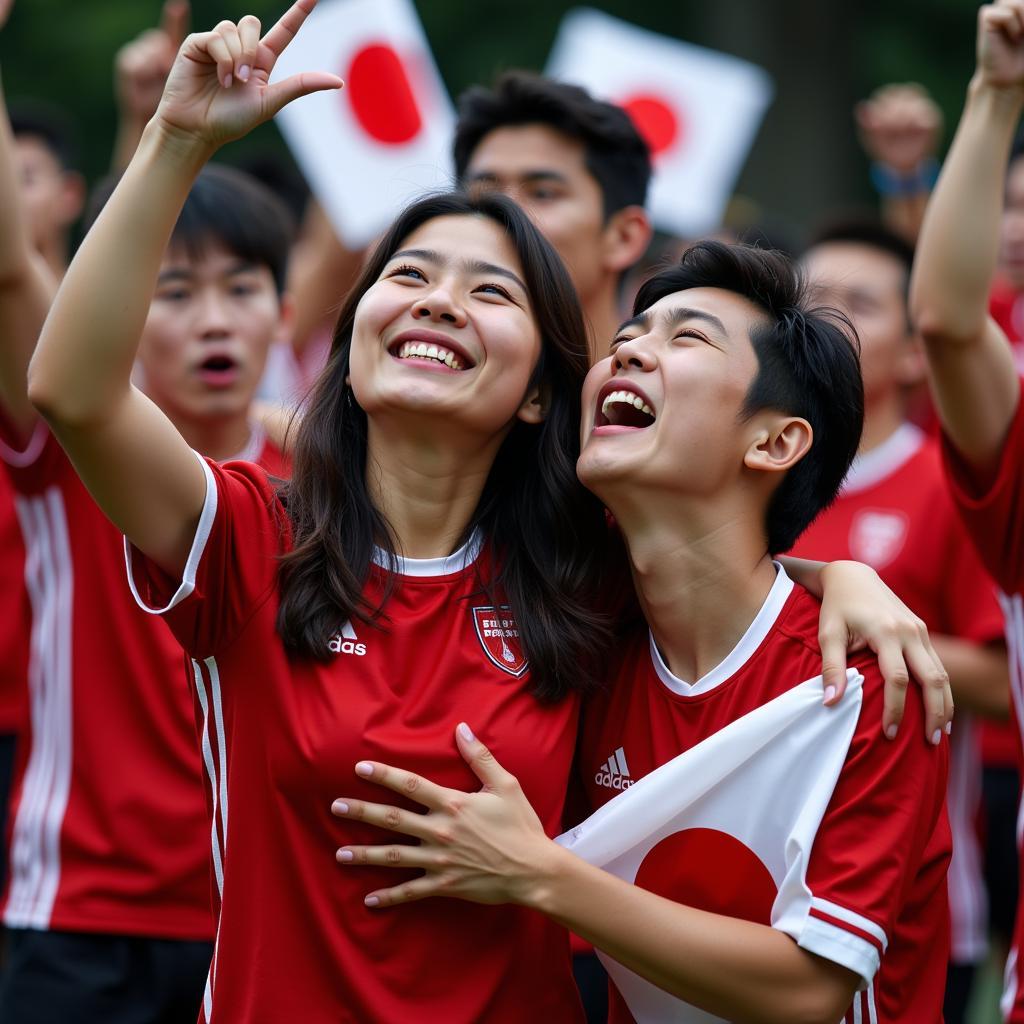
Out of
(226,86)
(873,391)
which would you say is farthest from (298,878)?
(873,391)

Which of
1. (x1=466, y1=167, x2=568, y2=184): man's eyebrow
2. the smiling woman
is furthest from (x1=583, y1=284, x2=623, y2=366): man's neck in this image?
the smiling woman

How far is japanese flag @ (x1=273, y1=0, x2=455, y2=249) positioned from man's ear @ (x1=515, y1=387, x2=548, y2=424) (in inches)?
119

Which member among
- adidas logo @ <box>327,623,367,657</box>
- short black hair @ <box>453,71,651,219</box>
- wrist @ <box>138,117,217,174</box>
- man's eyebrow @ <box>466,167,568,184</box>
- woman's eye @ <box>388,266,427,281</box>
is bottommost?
adidas logo @ <box>327,623,367,657</box>

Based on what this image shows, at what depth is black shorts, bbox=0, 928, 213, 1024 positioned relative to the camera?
3.74 m

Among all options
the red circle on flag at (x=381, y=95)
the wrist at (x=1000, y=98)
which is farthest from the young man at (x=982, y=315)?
the red circle on flag at (x=381, y=95)

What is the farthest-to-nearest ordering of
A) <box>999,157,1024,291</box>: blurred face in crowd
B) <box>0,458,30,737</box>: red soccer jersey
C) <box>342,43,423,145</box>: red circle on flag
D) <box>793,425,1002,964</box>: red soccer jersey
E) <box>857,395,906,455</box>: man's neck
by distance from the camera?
1. <box>342,43,423,145</box>: red circle on flag
2. <box>999,157,1024,291</box>: blurred face in crowd
3. <box>0,458,30,737</box>: red soccer jersey
4. <box>857,395,906,455</box>: man's neck
5. <box>793,425,1002,964</box>: red soccer jersey

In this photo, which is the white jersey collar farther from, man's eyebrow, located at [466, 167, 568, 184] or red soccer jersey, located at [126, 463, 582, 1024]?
man's eyebrow, located at [466, 167, 568, 184]

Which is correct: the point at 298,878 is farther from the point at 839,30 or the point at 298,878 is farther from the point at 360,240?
the point at 839,30

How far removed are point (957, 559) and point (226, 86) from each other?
2.84 metres

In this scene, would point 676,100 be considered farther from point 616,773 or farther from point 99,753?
point 616,773

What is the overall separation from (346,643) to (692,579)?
0.67 metres

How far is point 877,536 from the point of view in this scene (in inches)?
193

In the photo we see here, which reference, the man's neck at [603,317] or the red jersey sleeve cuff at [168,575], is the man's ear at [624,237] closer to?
the man's neck at [603,317]

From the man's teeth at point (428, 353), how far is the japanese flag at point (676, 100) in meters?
4.42
